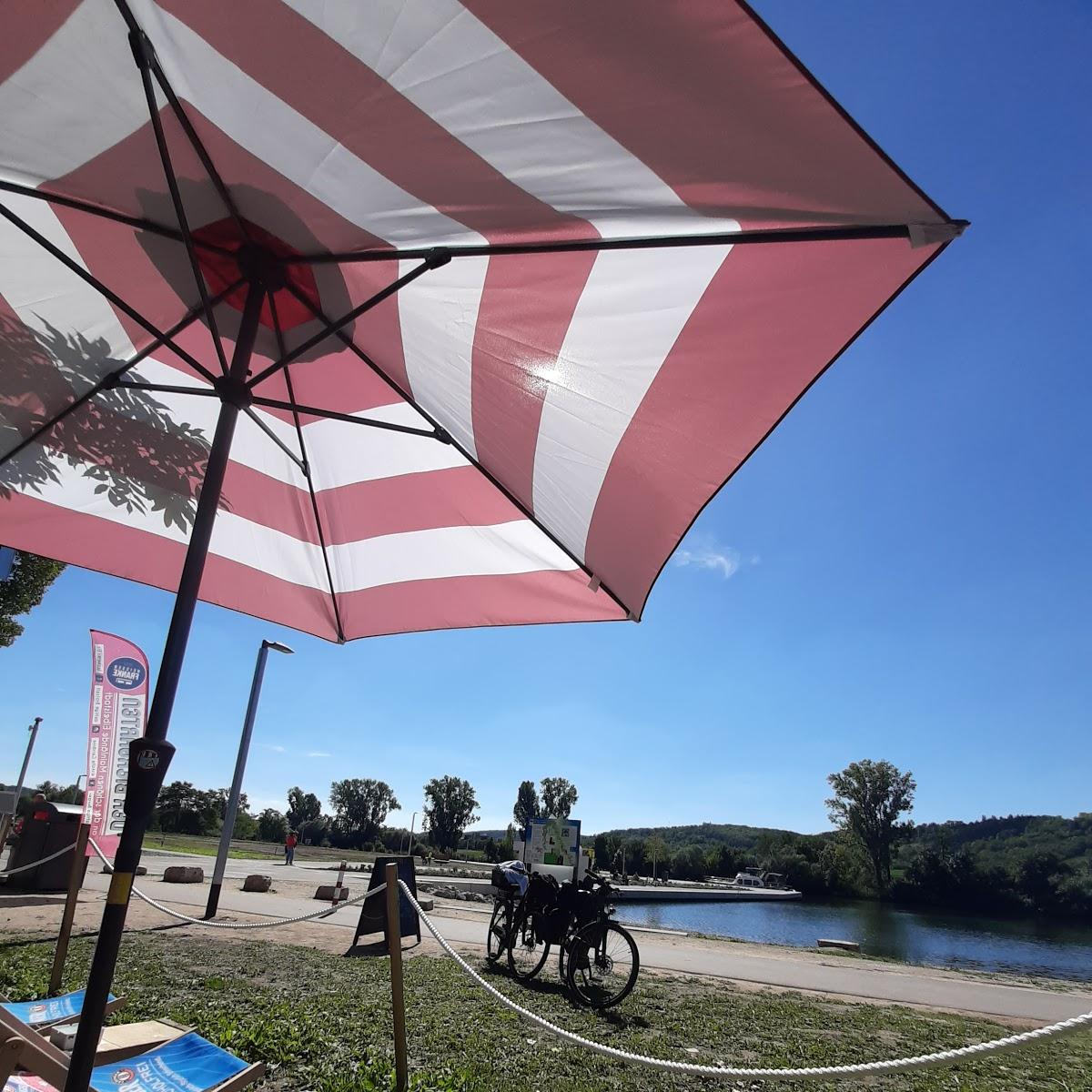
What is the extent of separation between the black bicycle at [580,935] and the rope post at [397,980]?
2.80 metres

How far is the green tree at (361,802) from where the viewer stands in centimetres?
11100

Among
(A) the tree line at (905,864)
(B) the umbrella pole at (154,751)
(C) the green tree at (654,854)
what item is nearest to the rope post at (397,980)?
(B) the umbrella pole at (154,751)

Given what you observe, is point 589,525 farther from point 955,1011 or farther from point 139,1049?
point 955,1011

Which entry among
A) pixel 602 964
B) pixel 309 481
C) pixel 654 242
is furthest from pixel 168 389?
pixel 602 964

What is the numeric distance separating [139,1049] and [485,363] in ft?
11.2

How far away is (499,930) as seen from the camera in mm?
7082

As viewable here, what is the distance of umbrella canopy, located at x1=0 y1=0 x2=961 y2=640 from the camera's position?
1.81 meters

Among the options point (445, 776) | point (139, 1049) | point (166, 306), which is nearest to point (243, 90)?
point (166, 306)

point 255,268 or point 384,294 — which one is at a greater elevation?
point 255,268

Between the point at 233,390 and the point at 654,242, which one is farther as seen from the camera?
the point at 233,390

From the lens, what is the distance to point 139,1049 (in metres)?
2.93

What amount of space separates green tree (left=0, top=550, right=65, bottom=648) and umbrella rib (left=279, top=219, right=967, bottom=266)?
523 inches

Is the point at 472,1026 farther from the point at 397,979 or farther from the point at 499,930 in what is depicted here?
the point at 499,930

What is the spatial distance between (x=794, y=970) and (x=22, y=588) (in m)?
14.8
